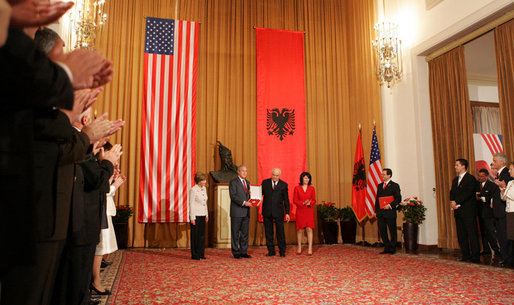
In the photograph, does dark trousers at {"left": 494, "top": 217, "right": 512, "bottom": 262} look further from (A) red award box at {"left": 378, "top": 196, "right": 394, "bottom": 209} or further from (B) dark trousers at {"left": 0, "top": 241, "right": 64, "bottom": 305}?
(B) dark trousers at {"left": 0, "top": 241, "right": 64, "bottom": 305}

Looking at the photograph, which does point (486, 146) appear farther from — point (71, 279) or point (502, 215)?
point (71, 279)

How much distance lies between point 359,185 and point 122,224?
5798mm

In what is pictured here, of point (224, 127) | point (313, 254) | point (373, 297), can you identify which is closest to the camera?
point (373, 297)

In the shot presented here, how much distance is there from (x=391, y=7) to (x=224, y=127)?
206 inches

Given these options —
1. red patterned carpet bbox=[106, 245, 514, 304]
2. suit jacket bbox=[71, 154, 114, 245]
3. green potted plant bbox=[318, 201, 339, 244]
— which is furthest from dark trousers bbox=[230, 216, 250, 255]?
suit jacket bbox=[71, 154, 114, 245]

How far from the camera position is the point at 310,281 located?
4.61 metres

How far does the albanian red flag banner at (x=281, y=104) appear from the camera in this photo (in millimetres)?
10344

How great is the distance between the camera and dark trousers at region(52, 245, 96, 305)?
2.29 metres

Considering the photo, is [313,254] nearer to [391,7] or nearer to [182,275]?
[182,275]

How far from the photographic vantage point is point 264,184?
25.2 feet

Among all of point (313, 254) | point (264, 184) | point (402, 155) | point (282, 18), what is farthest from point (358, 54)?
point (313, 254)

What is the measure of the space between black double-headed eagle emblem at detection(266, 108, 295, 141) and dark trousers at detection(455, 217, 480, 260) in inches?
196

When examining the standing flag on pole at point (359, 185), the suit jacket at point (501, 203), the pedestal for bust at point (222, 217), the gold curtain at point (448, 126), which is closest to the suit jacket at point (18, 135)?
the suit jacket at point (501, 203)

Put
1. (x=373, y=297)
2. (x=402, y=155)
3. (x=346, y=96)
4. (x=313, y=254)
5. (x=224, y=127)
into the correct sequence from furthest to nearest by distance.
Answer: (x=346, y=96) < (x=224, y=127) < (x=402, y=155) < (x=313, y=254) < (x=373, y=297)
